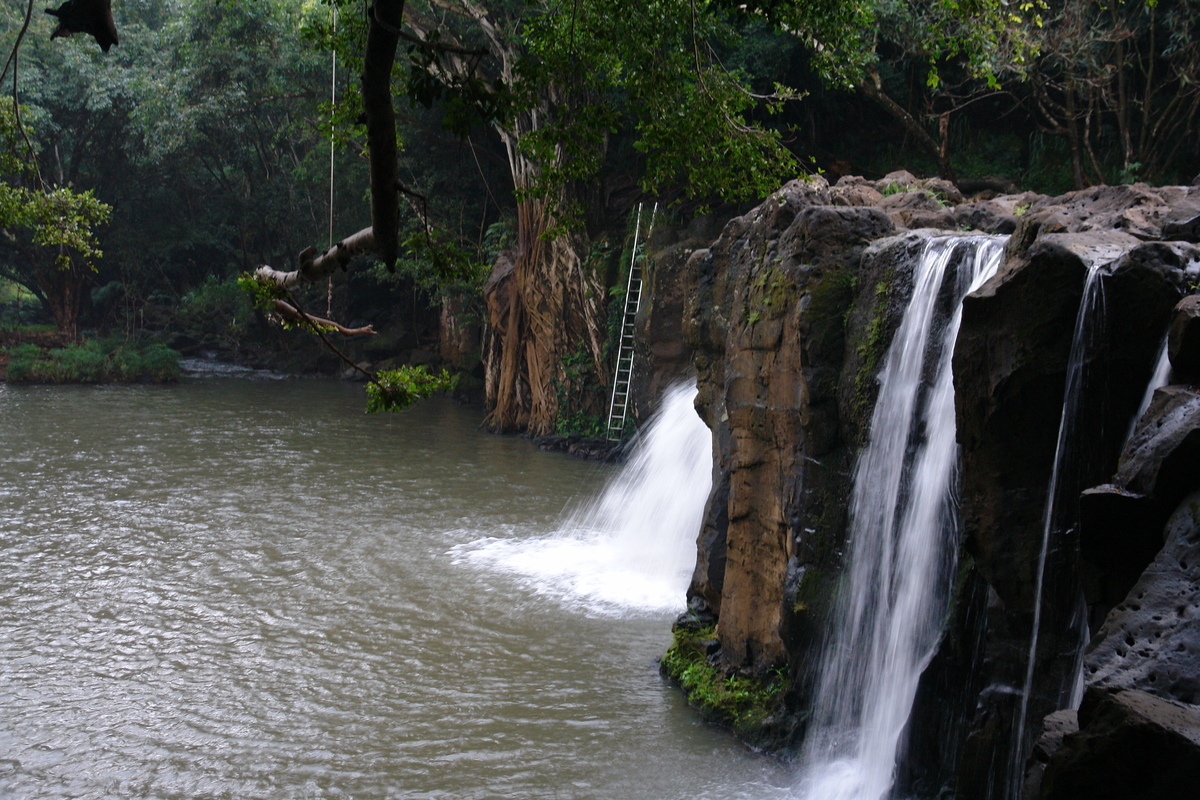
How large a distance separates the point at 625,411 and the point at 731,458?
34.2 ft

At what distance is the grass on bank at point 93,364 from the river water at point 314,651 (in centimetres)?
1263

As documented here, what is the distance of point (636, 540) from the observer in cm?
1203

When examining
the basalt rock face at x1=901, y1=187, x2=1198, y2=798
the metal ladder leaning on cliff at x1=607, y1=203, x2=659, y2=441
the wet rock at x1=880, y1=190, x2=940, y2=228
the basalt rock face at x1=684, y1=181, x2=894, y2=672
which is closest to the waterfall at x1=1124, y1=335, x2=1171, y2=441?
the basalt rock face at x1=901, y1=187, x2=1198, y2=798

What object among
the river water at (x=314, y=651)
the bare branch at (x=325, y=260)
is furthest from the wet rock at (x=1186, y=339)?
the river water at (x=314, y=651)

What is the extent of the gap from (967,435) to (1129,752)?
2378 mm

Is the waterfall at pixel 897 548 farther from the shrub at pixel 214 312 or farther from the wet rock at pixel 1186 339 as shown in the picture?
the shrub at pixel 214 312

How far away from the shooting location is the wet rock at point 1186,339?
11.9 ft

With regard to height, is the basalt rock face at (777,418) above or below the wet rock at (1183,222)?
below

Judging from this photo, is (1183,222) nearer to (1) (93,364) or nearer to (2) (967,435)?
(2) (967,435)

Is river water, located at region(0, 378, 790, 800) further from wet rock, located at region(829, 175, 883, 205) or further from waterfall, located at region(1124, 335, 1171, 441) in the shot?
wet rock, located at region(829, 175, 883, 205)

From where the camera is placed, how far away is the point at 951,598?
17.5 ft

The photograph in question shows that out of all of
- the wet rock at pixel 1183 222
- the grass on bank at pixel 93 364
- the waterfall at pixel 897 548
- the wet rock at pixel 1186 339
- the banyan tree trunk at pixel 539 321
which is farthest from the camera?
the grass on bank at pixel 93 364

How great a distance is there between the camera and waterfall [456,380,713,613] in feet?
33.1

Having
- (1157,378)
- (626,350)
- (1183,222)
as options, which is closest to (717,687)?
(1157,378)
